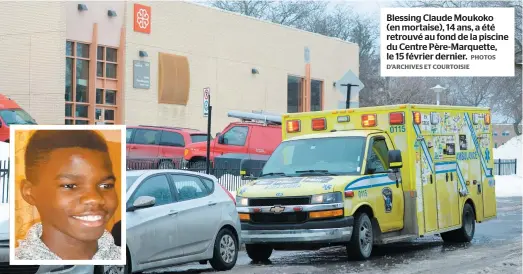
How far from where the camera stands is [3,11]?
34.4 meters

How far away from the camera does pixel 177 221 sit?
1166 cm

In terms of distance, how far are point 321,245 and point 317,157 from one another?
1544mm

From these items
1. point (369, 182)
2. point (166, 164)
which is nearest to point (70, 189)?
point (369, 182)

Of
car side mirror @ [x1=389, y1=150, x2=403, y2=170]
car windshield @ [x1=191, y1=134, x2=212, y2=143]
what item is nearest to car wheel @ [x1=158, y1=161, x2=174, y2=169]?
car windshield @ [x1=191, y1=134, x2=212, y2=143]

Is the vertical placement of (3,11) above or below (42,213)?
above

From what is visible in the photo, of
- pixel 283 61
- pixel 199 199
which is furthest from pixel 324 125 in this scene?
pixel 283 61

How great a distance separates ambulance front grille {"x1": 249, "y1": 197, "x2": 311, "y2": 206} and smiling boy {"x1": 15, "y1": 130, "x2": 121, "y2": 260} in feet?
26.9

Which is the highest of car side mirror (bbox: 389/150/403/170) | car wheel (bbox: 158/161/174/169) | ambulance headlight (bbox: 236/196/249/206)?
car side mirror (bbox: 389/150/403/170)

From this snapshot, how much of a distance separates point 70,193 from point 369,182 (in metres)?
9.28

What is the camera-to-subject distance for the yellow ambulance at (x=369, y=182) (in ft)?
43.4

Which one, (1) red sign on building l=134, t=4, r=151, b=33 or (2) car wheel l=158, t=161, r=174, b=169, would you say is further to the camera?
(1) red sign on building l=134, t=4, r=151, b=33

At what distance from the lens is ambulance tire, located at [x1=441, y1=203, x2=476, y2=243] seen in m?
16.5

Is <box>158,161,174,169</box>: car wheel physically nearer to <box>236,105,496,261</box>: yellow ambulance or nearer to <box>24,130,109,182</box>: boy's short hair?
<box>236,105,496,261</box>: yellow ambulance

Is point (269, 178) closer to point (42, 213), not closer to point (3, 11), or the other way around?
point (42, 213)
